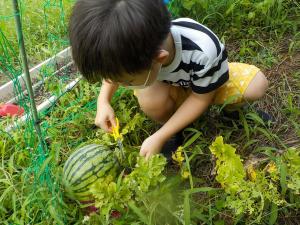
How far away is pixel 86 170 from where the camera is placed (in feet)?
6.59

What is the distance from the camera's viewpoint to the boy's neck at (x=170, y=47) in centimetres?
195

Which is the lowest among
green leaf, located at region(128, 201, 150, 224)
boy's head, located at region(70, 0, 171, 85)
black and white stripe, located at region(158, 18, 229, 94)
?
green leaf, located at region(128, 201, 150, 224)

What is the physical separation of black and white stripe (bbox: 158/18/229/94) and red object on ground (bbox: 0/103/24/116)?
114cm

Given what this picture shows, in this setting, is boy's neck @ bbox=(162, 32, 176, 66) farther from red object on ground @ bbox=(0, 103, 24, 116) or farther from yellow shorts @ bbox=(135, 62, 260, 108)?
red object on ground @ bbox=(0, 103, 24, 116)

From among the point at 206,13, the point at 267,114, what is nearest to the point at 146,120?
the point at 267,114

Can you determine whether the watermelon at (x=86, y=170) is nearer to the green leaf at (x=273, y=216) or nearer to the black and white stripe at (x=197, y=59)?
the black and white stripe at (x=197, y=59)

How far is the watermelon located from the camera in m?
2.00

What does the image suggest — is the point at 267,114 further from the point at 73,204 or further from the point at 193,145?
the point at 73,204

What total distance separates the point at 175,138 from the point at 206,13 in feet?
4.19

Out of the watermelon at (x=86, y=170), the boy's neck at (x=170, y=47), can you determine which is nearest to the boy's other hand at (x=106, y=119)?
the watermelon at (x=86, y=170)

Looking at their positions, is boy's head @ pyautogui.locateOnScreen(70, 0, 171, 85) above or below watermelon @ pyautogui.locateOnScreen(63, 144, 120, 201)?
above

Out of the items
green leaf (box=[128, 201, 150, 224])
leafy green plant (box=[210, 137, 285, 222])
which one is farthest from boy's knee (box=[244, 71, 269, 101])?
green leaf (box=[128, 201, 150, 224])

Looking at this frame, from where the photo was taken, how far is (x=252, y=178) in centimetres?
186

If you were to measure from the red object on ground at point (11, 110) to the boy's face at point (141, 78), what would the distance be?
115cm
